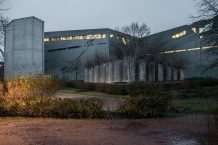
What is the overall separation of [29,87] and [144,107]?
7097mm

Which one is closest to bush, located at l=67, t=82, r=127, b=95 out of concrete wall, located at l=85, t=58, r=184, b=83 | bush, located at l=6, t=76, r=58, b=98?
concrete wall, located at l=85, t=58, r=184, b=83

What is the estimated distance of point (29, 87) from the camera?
1975 centimetres

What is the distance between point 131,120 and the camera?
15336 millimetres

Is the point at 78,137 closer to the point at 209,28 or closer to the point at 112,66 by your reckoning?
the point at 209,28

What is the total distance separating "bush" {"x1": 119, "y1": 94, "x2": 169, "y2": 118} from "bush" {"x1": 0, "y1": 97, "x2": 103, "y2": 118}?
126 cm

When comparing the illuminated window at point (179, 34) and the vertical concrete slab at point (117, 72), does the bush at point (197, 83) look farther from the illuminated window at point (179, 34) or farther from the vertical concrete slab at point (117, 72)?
the illuminated window at point (179, 34)

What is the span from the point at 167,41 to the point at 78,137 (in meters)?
56.7

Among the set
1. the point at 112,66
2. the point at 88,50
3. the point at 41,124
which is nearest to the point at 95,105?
the point at 41,124

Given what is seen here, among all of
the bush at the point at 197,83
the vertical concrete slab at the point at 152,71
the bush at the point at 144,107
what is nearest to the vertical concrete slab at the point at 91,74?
the vertical concrete slab at the point at 152,71

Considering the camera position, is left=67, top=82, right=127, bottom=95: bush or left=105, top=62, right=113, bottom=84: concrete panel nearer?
left=67, top=82, right=127, bottom=95: bush

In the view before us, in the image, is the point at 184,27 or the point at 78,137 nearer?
the point at 78,137

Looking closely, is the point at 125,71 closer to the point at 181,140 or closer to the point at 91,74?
the point at 91,74

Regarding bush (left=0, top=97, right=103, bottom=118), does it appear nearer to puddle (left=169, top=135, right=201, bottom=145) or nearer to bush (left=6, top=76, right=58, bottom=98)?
bush (left=6, top=76, right=58, bottom=98)

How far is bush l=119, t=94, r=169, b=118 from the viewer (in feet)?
52.9
